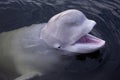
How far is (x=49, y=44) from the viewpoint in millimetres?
7160

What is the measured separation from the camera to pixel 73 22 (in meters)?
6.96

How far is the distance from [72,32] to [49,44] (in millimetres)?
568

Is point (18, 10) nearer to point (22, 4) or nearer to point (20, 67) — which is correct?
point (22, 4)

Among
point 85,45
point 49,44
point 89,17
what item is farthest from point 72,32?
point 89,17

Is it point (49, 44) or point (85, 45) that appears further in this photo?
point (49, 44)

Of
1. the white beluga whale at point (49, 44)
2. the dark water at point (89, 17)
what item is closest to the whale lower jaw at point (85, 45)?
the white beluga whale at point (49, 44)

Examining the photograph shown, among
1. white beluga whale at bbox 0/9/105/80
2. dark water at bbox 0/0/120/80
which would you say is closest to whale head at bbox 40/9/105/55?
white beluga whale at bbox 0/9/105/80

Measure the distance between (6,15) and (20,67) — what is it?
2309 mm

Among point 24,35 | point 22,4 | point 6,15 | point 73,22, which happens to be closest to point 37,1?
point 22,4

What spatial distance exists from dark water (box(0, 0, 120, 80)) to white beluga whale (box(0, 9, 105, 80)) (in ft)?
0.97

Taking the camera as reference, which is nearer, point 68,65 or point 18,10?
point 68,65

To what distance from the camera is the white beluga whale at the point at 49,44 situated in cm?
695

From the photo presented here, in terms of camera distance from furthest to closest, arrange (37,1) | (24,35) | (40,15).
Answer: (37,1) < (40,15) < (24,35)

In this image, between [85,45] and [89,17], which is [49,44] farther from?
[89,17]
